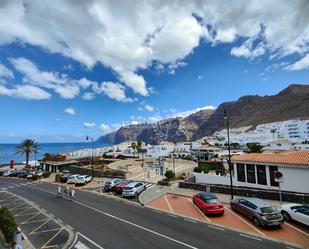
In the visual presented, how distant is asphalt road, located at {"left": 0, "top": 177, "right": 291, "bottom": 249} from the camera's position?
1442 cm

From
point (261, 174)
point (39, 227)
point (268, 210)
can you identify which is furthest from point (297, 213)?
point (39, 227)

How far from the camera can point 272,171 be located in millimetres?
26297

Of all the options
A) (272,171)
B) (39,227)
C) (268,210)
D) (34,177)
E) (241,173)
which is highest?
(272,171)

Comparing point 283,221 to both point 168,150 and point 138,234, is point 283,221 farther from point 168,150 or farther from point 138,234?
point 168,150

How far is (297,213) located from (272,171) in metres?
9.59

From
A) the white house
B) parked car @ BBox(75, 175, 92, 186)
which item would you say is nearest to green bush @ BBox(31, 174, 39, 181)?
parked car @ BBox(75, 175, 92, 186)

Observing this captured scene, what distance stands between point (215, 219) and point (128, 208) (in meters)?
8.99

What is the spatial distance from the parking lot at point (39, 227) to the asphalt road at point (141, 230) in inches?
37.1

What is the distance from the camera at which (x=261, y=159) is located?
2777 centimetres

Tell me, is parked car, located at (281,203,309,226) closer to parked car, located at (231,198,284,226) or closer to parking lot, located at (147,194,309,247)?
parking lot, located at (147,194,309,247)

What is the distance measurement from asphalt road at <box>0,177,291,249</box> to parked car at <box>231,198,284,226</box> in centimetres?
201

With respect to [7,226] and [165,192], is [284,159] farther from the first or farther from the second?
[7,226]

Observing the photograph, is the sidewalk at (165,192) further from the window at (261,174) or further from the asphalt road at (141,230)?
the window at (261,174)

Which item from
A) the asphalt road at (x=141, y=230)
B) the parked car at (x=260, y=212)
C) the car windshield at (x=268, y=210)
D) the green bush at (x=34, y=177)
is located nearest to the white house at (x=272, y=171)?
the parked car at (x=260, y=212)
